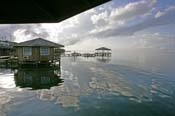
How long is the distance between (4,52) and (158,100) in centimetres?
4570

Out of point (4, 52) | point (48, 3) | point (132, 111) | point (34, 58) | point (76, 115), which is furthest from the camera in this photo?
point (4, 52)

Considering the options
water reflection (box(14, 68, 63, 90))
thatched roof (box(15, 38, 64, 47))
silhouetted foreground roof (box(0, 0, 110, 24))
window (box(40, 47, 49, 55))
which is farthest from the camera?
window (box(40, 47, 49, 55))

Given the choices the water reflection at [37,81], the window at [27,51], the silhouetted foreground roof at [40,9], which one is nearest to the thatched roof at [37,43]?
the window at [27,51]

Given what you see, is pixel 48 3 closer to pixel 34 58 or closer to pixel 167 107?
pixel 167 107

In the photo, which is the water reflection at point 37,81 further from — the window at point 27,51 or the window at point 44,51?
the window at point 44,51

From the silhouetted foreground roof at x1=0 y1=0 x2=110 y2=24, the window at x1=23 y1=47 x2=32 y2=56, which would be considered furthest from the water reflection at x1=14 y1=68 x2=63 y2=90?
the silhouetted foreground roof at x1=0 y1=0 x2=110 y2=24

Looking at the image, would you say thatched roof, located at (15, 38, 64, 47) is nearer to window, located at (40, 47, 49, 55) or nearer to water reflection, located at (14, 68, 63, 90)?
window, located at (40, 47, 49, 55)

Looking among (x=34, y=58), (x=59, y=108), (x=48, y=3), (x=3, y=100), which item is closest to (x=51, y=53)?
(x=34, y=58)

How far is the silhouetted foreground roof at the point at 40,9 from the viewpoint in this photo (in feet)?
12.2

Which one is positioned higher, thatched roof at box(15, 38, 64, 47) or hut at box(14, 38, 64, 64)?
thatched roof at box(15, 38, 64, 47)

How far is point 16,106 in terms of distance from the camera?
9422mm

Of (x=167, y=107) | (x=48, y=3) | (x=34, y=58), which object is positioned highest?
(x=48, y=3)

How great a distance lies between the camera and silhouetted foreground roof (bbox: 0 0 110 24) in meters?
3.71

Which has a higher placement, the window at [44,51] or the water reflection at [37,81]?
the window at [44,51]
